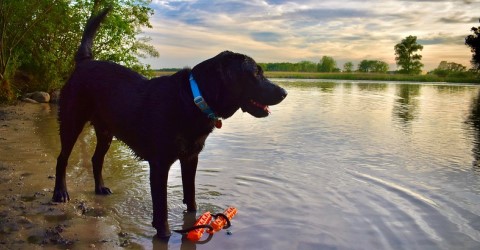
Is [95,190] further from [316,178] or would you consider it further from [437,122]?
[437,122]

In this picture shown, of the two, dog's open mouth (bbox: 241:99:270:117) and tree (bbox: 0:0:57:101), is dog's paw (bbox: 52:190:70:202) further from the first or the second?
tree (bbox: 0:0:57:101)

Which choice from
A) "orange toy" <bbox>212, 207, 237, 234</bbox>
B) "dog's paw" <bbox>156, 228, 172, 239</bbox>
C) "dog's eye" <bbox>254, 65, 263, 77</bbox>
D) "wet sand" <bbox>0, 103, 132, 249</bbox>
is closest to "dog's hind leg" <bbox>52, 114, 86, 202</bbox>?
"wet sand" <bbox>0, 103, 132, 249</bbox>

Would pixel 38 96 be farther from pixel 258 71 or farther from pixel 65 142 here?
pixel 258 71

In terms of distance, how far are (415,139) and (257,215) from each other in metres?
7.15

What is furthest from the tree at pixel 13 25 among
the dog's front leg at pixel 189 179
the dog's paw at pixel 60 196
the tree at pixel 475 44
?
the tree at pixel 475 44

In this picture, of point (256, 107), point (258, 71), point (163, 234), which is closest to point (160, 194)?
point (163, 234)

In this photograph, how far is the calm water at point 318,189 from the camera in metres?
4.41

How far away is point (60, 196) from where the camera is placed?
16.9 feet

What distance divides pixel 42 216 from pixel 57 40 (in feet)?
57.1

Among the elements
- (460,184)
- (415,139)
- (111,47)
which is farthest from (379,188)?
(111,47)

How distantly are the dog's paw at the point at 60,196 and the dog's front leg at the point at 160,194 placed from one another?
1.64 metres

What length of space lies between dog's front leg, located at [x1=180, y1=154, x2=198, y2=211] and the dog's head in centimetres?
90

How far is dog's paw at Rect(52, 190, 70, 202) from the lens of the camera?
16.8ft

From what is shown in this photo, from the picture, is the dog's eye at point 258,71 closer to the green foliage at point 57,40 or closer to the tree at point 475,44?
the green foliage at point 57,40
